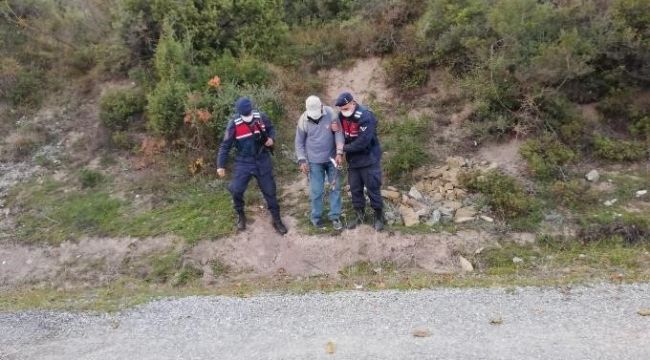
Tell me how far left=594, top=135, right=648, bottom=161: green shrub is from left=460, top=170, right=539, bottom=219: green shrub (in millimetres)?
1583

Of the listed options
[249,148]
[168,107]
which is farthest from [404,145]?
[168,107]

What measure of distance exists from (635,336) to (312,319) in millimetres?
3099

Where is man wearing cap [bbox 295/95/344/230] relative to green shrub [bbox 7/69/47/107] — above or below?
below

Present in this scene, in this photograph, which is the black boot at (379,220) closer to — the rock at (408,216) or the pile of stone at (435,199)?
the pile of stone at (435,199)

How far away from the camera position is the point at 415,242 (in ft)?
26.0

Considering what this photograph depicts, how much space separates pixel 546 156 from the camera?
8930 mm

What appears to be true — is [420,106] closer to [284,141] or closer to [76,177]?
[284,141]

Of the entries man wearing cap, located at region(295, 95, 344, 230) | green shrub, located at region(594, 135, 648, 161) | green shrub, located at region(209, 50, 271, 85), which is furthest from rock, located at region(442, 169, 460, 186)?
green shrub, located at region(209, 50, 271, 85)

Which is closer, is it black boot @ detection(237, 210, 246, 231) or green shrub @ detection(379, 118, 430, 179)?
black boot @ detection(237, 210, 246, 231)

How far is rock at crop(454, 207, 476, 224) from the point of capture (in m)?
8.20

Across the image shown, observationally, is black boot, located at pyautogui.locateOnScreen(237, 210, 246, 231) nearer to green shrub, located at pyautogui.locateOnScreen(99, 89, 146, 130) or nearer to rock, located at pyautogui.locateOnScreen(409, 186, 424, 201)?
rock, located at pyautogui.locateOnScreen(409, 186, 424, 201)

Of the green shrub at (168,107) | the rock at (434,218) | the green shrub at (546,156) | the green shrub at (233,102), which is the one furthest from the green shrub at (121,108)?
the green shrub at (546,156)

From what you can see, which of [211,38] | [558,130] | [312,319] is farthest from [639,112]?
[211,38]

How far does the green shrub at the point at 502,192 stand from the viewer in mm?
8117
